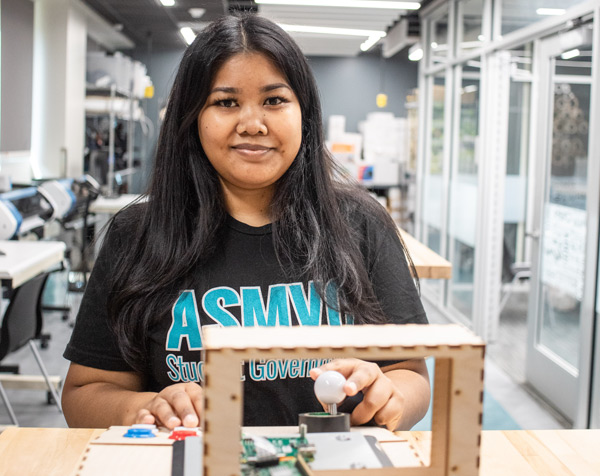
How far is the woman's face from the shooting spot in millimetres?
1207

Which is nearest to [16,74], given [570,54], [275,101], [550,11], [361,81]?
[550,11]

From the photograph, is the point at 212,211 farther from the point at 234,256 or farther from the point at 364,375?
the point at 364,375

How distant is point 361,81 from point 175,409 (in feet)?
40.4

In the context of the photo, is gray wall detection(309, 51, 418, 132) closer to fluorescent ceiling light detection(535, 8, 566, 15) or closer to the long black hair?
fluorescent ceiling light detection(535, 8, 566, 15)

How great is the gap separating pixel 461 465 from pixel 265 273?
0.68m

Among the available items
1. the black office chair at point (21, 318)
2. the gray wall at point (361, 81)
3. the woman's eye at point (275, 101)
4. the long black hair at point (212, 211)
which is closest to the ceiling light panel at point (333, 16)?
the black office chair at point (21, 318)

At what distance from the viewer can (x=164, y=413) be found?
0.99 meters

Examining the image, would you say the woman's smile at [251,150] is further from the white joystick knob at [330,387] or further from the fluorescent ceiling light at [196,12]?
the fluorescent ceiling light at [196,12]

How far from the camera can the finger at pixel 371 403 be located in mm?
994

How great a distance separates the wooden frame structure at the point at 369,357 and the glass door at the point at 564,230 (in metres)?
3.10

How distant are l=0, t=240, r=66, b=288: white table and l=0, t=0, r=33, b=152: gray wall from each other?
2563mm

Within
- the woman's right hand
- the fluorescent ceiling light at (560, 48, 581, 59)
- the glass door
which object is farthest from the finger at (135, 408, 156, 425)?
the fluorescent ceiling light at (560, 48, 581, 59)

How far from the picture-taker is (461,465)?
674 mm

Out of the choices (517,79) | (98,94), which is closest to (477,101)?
(517,79)
